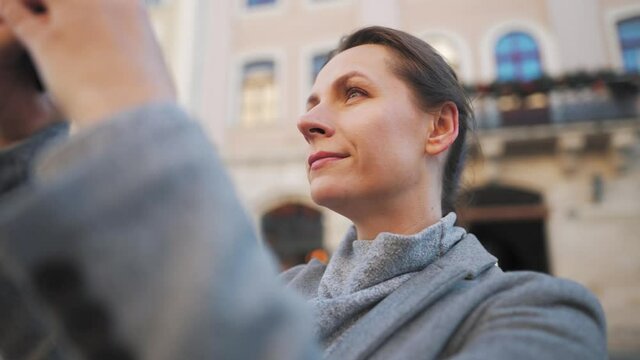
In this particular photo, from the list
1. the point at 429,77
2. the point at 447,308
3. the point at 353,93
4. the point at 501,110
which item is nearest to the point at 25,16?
the point at 447,308

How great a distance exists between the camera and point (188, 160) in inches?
14.7

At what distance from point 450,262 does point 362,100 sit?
524mm

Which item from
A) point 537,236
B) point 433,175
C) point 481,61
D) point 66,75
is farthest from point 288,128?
point 66,75

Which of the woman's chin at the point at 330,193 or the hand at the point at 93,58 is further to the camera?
the woman's chin at the point at 330,193

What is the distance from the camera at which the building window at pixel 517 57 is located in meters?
8.78

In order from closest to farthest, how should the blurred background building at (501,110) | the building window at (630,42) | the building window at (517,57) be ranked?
the blurred background building at (501,110) < the building window at (630,42) < the building window at (517,57)

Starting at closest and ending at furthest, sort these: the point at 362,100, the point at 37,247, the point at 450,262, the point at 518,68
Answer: the point at 37,247
the point at 450,262
the point at 362,100
the point at 518,68

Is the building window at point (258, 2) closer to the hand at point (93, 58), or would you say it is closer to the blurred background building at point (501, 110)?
the blurred background building at point (501, 110)

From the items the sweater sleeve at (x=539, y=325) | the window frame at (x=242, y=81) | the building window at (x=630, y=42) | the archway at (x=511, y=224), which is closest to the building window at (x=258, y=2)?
the window frame at (x=242, y=81)

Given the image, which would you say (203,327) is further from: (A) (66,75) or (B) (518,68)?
(B) (518,68)

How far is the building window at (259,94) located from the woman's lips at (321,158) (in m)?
8.69

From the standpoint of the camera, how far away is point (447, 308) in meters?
0.89

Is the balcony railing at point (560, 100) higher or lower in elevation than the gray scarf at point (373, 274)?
lower

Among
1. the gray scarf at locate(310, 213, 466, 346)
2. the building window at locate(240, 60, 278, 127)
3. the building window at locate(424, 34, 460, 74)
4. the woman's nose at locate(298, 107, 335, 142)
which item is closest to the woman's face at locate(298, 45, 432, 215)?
the woman's nose at locate(298, 107, 335, 142)
